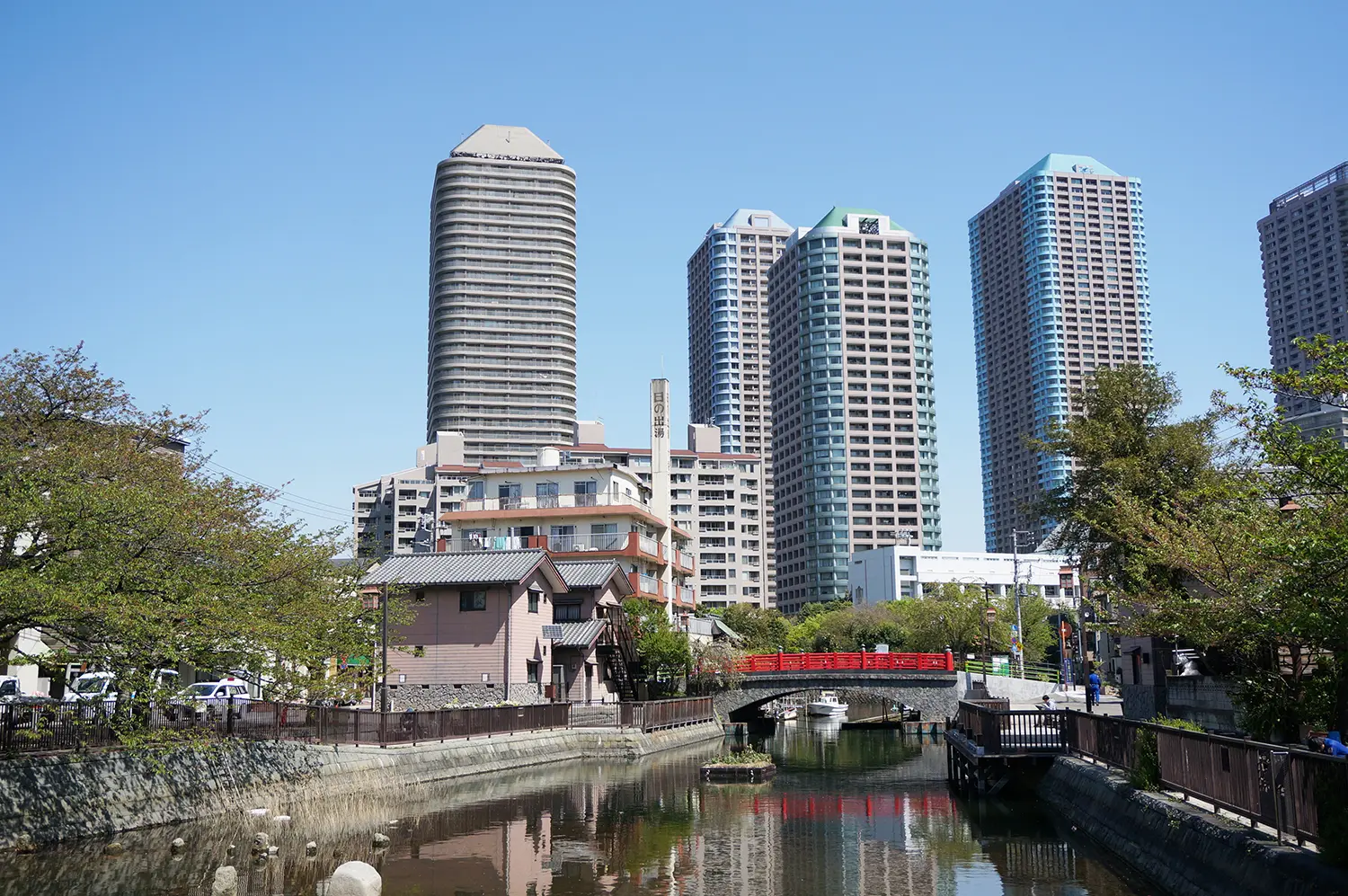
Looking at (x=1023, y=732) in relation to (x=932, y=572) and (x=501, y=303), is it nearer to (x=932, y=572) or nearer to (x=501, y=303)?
(x=932, y=572)

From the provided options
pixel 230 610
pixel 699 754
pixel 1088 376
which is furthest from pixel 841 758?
pixel 230 610

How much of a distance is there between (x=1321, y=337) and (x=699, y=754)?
42785 mm

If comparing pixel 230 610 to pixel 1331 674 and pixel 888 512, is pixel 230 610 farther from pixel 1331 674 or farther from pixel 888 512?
pixel 888 512

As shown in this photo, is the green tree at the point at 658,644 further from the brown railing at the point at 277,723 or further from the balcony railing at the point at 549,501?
the brown railing at the point at 277,723

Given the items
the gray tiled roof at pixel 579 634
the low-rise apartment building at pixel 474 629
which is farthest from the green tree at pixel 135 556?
the gray tiled roof at pixel 579 634

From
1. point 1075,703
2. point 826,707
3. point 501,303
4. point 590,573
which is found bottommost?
point 826,707

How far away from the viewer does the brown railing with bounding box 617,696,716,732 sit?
54.8m

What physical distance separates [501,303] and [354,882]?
169 meters

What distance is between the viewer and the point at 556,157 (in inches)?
7466

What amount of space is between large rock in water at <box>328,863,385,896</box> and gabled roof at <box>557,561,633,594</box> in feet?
146

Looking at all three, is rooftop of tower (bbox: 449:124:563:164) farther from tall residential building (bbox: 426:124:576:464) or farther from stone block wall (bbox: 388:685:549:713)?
stone block wall (bbox: 388:685:549:713)

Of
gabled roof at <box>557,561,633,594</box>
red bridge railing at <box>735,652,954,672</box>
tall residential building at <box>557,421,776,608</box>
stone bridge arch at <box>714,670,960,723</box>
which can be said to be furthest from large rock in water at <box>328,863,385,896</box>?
tall residential building at <box>557,421,776,608</box>

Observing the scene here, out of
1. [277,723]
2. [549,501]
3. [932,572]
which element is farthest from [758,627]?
[277,723]

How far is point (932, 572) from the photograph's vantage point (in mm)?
162875
